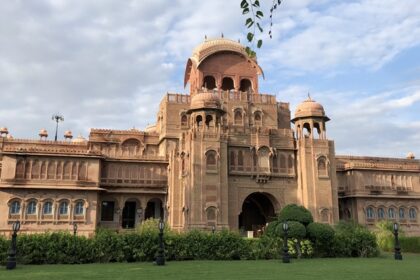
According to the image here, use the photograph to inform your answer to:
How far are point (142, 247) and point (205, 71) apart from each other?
26.9 meters

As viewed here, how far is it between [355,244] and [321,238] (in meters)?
2.20

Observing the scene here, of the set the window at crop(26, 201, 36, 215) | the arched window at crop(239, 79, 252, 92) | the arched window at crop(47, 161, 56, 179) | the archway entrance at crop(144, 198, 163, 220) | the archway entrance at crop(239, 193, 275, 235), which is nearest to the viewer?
the window at crop(26, 201, 36, 215)

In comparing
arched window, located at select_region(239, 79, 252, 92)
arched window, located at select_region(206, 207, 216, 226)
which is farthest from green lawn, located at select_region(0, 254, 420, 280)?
arched window, located at select_region(239, 79, 252, 92)

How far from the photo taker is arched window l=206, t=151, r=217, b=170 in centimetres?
3138

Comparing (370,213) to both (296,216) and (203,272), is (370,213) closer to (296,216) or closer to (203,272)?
(296,216)

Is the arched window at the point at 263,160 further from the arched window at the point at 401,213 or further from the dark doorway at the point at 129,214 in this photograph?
the arched window at the point at 401,213

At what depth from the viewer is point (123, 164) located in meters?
37.2

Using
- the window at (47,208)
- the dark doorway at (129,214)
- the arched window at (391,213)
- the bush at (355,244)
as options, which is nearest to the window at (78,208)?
the window at (47,208)

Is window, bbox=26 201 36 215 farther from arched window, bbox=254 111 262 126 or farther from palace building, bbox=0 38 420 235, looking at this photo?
arched window, bbox=254 111 262 126

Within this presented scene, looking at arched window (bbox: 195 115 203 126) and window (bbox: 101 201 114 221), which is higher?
arched window (bbox: 195 115 203 126)

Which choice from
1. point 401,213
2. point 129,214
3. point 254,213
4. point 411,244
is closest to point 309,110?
point 254,213

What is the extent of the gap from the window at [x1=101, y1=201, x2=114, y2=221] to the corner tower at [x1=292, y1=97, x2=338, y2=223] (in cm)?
1641

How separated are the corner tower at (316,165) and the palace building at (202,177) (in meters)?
0.08

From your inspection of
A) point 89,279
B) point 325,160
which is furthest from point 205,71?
point 89,279
